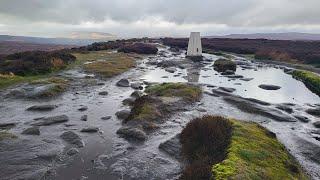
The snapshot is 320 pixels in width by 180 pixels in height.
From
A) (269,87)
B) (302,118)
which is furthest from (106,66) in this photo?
(302,118)

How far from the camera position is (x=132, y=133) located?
23.2 m

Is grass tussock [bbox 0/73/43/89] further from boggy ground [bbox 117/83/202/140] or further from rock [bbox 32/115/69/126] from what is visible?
rock [bbox 32/115/69/126]

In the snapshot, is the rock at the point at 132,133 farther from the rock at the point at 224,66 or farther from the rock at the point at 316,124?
the rock at the point at 224,66

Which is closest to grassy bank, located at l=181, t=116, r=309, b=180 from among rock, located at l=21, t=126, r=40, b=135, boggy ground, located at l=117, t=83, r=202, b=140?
boggy ground, located at l=117, t=83, r=202, b=140

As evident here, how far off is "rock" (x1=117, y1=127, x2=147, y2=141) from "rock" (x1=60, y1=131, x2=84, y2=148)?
107 inches

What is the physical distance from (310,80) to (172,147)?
34.3 metres

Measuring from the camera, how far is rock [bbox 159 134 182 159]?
807 inches

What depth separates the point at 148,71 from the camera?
55719 mm

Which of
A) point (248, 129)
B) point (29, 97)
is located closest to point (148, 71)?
point (29, 97)

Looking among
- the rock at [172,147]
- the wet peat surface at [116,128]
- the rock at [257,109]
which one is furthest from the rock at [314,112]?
the rock at [172,147]

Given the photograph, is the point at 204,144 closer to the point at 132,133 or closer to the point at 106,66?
the point at 132,133

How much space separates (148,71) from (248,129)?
110 feet

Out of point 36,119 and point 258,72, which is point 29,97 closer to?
point 36,119

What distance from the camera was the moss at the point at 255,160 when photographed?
16.3m
